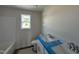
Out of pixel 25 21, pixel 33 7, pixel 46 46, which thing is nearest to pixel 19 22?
pixel 25 21

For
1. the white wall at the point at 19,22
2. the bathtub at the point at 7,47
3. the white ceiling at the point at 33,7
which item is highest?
the white ceiling at the point at 33,7

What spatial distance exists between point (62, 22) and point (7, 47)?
0.69 meters

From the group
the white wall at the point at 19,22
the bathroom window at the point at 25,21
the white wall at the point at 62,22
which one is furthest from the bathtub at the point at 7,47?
the white wall at the point at 62,22

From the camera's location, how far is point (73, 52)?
873 millimetres

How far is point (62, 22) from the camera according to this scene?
95cm

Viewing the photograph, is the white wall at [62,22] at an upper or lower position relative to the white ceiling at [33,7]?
lower

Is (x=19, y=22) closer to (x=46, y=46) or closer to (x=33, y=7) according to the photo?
(x=33, y=7)

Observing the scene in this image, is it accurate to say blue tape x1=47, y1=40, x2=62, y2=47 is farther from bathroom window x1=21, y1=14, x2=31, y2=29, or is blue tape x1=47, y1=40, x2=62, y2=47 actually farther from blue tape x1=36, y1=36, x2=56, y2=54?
bathroom window x1=21, y1=14, x2=31, y2=29

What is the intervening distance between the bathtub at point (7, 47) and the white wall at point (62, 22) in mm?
411

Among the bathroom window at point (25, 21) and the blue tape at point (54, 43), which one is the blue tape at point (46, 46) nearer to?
the blue tape at point (54, 43)

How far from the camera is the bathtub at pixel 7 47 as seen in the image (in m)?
0.89

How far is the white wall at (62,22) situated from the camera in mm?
895

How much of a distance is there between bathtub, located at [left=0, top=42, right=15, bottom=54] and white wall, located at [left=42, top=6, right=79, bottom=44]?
411mm
